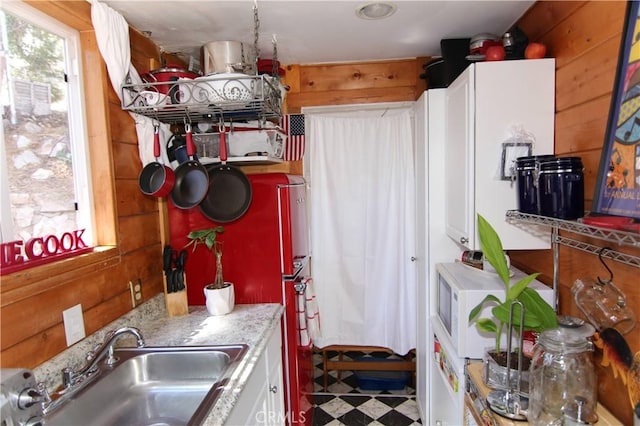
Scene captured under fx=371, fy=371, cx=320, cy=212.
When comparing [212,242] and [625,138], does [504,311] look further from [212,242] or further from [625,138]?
[212,242]

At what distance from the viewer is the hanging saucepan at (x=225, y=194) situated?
1927mm

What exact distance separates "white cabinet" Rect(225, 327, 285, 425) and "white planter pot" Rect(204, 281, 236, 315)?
0.28 meters

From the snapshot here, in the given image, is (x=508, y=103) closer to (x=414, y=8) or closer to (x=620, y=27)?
(x=620, y=27)

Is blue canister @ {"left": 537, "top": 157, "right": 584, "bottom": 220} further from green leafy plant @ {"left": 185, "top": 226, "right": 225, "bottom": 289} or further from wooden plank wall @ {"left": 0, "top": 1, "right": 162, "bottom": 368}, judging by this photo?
wooden plank wall @ {"left": 0, "top": 1, "right": 162, "bottom": 368}

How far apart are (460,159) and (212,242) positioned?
1.26 meters

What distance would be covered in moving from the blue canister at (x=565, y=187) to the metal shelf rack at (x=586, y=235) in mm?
45

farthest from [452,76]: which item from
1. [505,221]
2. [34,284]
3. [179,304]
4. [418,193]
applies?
[34,284]

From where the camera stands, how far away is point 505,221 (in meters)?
1.62

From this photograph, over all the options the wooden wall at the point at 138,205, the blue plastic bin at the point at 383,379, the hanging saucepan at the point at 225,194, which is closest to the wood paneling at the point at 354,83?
the wooden wall at the point at 138,205

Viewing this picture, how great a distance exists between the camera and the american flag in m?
2.44

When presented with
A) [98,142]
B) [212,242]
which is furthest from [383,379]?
[98,142]

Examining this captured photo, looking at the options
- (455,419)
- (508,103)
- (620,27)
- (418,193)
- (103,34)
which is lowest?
(455,419)

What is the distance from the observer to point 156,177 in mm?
1757

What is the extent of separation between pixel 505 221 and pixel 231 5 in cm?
153
